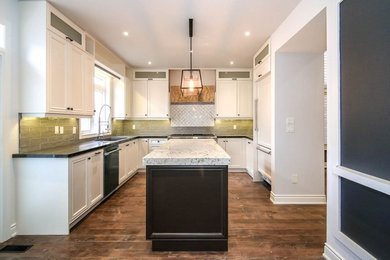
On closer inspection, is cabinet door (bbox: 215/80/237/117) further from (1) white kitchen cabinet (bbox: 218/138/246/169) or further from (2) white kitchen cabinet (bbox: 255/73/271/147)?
(2) white kitchen cabinet (bbox: 255/73/271/147)

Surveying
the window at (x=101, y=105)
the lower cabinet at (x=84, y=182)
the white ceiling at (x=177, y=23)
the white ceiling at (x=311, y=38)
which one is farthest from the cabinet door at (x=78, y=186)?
the white ceiling at (x=311, y=38)

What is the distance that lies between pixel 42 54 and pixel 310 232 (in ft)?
12.0

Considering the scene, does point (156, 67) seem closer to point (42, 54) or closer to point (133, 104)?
point (133, 104)

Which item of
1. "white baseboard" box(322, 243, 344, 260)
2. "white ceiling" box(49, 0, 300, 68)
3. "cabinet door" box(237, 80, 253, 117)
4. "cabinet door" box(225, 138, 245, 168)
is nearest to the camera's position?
"white baseboard" box(322, 243, 344, 260)

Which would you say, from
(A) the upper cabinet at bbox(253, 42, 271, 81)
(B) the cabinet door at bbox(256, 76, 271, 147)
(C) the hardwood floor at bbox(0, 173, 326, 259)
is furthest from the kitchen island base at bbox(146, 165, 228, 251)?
(A) the upper cabinet at bbox(253, 42, 271, 81)

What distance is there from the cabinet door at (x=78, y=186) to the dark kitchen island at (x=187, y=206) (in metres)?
1.03

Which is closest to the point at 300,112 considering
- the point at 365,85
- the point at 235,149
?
the point at 365,85

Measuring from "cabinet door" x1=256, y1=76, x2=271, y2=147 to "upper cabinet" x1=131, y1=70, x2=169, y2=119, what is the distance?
7.81ft

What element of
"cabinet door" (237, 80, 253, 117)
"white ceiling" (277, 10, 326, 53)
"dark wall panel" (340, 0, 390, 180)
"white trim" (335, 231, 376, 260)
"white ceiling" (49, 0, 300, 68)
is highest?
"white ceiling" (49, 0, 300, 68)

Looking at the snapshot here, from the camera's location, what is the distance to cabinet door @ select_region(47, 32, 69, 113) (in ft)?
8.48

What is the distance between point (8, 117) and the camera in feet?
7.84

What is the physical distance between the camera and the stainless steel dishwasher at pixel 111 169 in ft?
11.6

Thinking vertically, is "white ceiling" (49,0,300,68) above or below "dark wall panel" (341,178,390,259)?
above

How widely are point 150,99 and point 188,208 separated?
405cm
